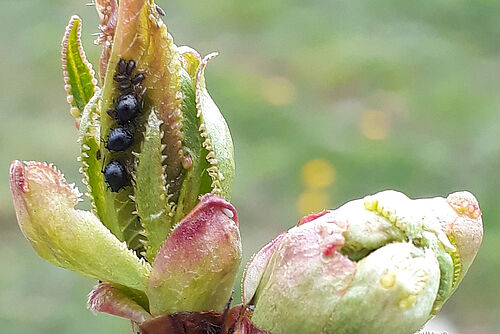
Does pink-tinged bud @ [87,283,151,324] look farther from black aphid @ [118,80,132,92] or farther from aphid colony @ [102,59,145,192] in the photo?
black aphid @ [118,80,132,92]

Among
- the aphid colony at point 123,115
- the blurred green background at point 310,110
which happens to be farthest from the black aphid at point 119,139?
the blurred green background at point 310,110

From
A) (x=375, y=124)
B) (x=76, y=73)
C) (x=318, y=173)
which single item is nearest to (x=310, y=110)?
(x=375, y=124)

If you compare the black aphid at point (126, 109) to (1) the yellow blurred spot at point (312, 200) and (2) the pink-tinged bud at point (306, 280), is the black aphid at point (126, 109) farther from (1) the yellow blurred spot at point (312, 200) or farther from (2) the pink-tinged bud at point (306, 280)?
(1) the yellow blurred spot at point (312, 200)

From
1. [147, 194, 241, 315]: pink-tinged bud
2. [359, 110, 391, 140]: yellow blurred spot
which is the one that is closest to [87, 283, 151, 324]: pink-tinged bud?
[147, 194, 241, 315]: pink-tinged bud

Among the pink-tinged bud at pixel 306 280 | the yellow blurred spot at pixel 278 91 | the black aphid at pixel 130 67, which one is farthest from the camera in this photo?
the yellow blurred spot at pixel 278 91

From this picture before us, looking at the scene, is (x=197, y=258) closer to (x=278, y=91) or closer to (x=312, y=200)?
(x=312, y=200)
